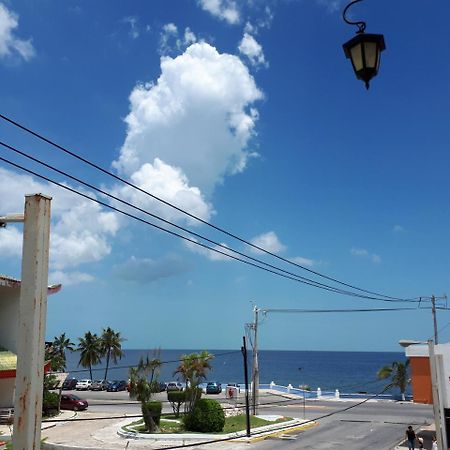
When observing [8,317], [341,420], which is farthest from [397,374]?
[8,317]

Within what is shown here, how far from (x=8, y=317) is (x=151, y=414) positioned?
12227 mm

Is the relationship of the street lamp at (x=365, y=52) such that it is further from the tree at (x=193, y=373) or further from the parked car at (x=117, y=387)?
the parked car at (x=117, y=387)

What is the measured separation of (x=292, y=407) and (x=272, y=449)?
21.3 meters

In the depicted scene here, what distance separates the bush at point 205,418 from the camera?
106 ft

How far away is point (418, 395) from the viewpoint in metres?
27.2

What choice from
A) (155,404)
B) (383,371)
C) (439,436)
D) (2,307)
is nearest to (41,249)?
(439,436)

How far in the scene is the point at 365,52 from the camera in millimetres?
5785

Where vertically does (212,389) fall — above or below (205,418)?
below

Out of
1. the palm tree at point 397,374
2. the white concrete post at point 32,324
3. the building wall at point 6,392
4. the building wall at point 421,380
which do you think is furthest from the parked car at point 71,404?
the white concrete post at point 32,324

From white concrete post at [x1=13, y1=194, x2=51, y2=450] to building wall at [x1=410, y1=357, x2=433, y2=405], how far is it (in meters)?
24.6

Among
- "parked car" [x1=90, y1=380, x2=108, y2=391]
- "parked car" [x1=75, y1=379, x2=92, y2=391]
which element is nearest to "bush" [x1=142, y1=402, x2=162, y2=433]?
"parked car" [x1=90, y1=380, x2=108, y2=391]

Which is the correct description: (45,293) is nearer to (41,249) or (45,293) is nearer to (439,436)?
(41,249)

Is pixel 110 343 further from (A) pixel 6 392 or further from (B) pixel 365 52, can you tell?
(B) pixel 365 52

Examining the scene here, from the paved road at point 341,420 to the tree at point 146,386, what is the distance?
5.92 metres
